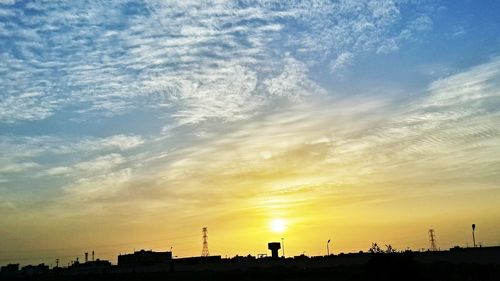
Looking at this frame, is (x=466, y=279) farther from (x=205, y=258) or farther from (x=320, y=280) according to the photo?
(x=205, y=258)

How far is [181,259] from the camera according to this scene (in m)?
197

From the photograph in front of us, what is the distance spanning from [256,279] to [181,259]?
121 meters

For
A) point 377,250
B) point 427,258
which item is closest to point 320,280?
point 427,258

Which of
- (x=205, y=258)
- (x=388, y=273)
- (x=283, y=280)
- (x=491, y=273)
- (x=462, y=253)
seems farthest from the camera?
(x=205, y=258)

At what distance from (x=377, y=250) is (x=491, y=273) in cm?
2588

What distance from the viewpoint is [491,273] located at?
52281 mm

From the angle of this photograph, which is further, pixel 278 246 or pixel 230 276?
pixel 278 246

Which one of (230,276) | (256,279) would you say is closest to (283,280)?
(256,279)

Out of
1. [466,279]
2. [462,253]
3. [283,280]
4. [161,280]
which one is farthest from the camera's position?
[161,280]

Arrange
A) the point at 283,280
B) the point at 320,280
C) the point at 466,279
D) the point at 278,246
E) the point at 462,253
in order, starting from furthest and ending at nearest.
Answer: the point at 278,246
the point at 462,253
the point at 283,280
the point at 320,280
the point at 466,279

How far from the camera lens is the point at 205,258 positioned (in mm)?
194250

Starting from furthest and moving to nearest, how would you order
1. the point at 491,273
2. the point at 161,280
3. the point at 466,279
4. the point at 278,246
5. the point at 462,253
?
the point at 278,246, the point at 161,280, the point at 462,253, the point at 491,273, the point at 466,279

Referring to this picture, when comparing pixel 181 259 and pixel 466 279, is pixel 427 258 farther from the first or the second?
pixel 181 259

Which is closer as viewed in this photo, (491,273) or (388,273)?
(388,273)
